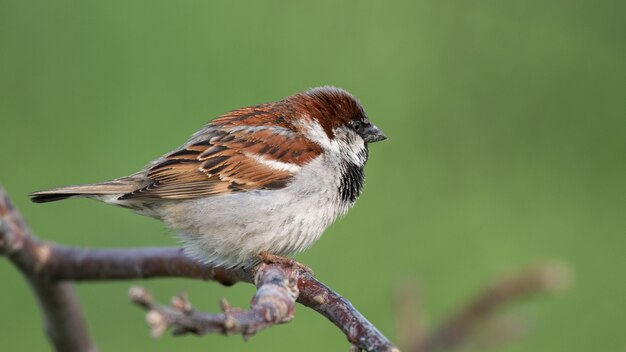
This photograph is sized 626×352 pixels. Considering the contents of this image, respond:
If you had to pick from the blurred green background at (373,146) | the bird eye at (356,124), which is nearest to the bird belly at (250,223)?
the bird eye at (356,124)

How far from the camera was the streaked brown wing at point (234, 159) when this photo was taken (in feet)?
9.12

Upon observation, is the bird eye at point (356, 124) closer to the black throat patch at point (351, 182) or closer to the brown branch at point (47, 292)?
the black throat patch at point (351, 182)

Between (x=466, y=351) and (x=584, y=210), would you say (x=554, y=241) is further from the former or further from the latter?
(x=466, y=351)

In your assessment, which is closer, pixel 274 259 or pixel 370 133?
pixel 274 259

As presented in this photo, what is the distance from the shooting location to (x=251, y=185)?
2777 millimetres

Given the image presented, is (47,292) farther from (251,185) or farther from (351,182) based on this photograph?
(351,182)

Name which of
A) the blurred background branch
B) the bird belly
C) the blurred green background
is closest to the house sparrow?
the bird belly

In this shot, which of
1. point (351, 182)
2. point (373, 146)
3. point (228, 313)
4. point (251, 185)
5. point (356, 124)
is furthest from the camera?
point (373, 146)

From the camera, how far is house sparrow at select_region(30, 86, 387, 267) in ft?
8.81

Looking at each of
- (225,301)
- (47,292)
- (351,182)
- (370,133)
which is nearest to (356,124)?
(370,133)

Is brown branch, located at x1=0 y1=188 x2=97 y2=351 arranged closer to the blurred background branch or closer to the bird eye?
the blurred background branch

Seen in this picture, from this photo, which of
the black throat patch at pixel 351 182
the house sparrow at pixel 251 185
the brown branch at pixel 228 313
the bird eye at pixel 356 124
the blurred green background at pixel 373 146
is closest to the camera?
the brown branch at pixel 228 313

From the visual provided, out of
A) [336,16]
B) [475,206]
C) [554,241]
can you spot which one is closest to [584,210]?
[554,241]

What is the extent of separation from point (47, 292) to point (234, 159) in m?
0.67
